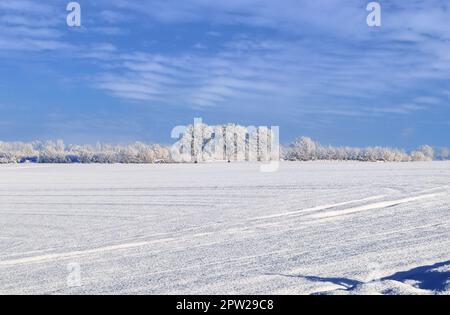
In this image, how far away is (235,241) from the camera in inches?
263

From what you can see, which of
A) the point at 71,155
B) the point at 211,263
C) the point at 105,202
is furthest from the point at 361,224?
the point at 71,155

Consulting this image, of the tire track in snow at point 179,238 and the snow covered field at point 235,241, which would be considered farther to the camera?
the tire track in snow at point 179,238

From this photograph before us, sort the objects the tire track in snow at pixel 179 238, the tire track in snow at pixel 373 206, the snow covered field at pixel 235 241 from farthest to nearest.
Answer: the tire track in snow at pixel 373 206, the tire track in snow at pixel 179 238, the snow covered field at pixel 235 241

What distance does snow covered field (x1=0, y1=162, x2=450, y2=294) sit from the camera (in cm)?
456

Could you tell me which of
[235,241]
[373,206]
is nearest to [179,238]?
[235,241]

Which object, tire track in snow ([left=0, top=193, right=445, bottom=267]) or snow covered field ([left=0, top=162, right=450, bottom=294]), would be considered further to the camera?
tire track in snow ([left=0, top=193, right=445, bottom=267])

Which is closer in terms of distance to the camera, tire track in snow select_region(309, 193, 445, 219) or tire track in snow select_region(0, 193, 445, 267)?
tire track in snow select_region(0, 193, 445, 267)

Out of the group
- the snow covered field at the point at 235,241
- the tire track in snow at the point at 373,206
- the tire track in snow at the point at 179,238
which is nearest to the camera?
the snow covered field at the point at 235,241

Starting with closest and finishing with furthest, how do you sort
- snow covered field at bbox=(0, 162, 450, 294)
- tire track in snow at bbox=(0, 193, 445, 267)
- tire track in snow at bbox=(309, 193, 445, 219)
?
1. snow covered field at bbox=(0, 162, 450, 294)
2. tire track in snow at bbox=(0, 193, 445, 267)
3. tire track in snow at bbox=(309, 193, 445, 219)

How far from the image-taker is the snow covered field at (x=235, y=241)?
15.0 ft

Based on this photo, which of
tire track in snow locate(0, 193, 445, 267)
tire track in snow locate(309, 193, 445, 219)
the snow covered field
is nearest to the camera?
the snow covered field

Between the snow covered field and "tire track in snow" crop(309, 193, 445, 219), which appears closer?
the snow covered field
